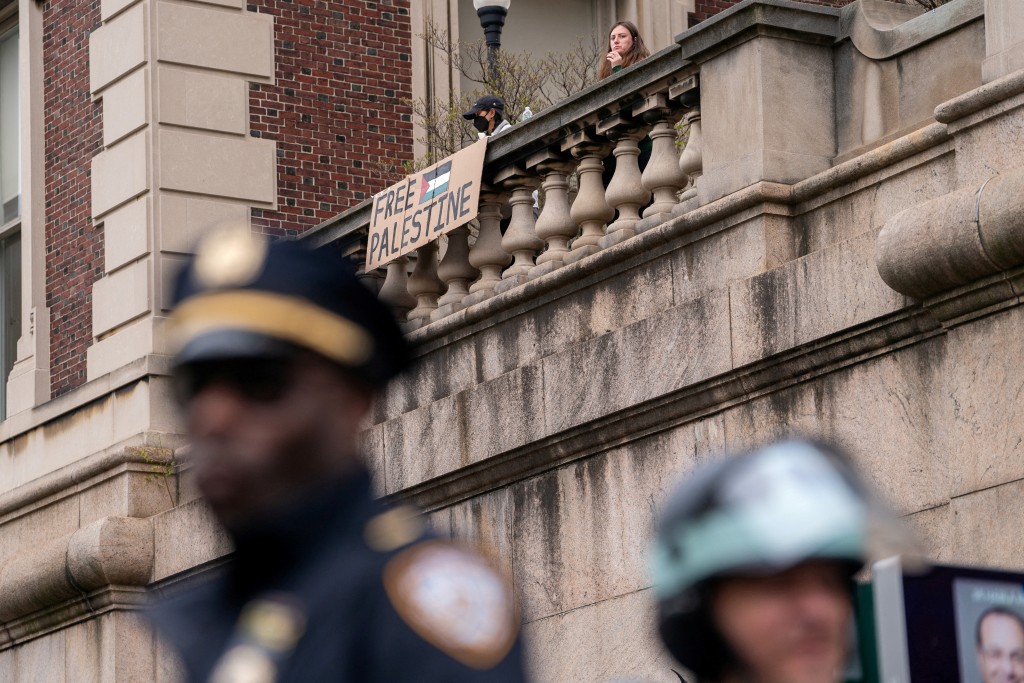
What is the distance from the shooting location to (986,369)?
776cm

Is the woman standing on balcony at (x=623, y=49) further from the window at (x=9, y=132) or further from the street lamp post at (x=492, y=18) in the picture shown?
the window at (x=9, y=132)

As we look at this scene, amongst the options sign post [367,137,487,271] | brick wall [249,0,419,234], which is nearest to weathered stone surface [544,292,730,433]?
sign post [367,137,487,271]

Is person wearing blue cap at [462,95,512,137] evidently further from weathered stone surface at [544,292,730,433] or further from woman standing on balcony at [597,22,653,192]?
weathered stone surface at [544,292,730,433]

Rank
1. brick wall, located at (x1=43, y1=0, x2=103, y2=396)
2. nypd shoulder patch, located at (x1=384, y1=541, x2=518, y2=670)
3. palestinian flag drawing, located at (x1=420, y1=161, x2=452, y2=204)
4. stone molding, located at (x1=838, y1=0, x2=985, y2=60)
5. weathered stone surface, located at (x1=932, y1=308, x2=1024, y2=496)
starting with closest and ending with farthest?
nypd shoulder patch, located at (x1=384, y1=541, x2=518, y2=670) < weathered stone surface, located at (x1=932, y1=308, x2=1024, y2=496) < stone molding, located at (x1=838, y1=0, x2=985, y2=60) < palestinian flag drawing, located at (x1=420, y1=161, x2=452, y2=204) < brick wall, located at (x1=43, y1=0, x2=103, y2=396)

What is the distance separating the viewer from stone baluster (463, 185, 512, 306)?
11055mm

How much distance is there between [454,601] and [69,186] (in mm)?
13191

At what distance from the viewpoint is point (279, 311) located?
112 inches

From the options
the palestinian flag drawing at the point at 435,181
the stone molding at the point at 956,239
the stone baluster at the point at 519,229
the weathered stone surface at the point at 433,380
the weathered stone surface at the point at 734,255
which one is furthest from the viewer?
the palestinian flag drawing at the point at 435,181

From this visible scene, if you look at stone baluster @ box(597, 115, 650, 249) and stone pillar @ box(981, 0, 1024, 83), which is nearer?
stone pillar @ box(981, 0, 1024, 83)

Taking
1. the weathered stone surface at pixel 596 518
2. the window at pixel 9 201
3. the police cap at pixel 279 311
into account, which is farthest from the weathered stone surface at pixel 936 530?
the window at pixel 9 201

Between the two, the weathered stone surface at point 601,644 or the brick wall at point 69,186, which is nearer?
the weathered stone surface at point 601,644

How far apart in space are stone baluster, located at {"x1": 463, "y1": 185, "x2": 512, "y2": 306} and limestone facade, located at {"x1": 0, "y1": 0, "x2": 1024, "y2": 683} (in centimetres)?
1

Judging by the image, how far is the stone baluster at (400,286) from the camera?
1169 cm

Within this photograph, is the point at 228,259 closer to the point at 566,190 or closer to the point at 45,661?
the point at 566,190
